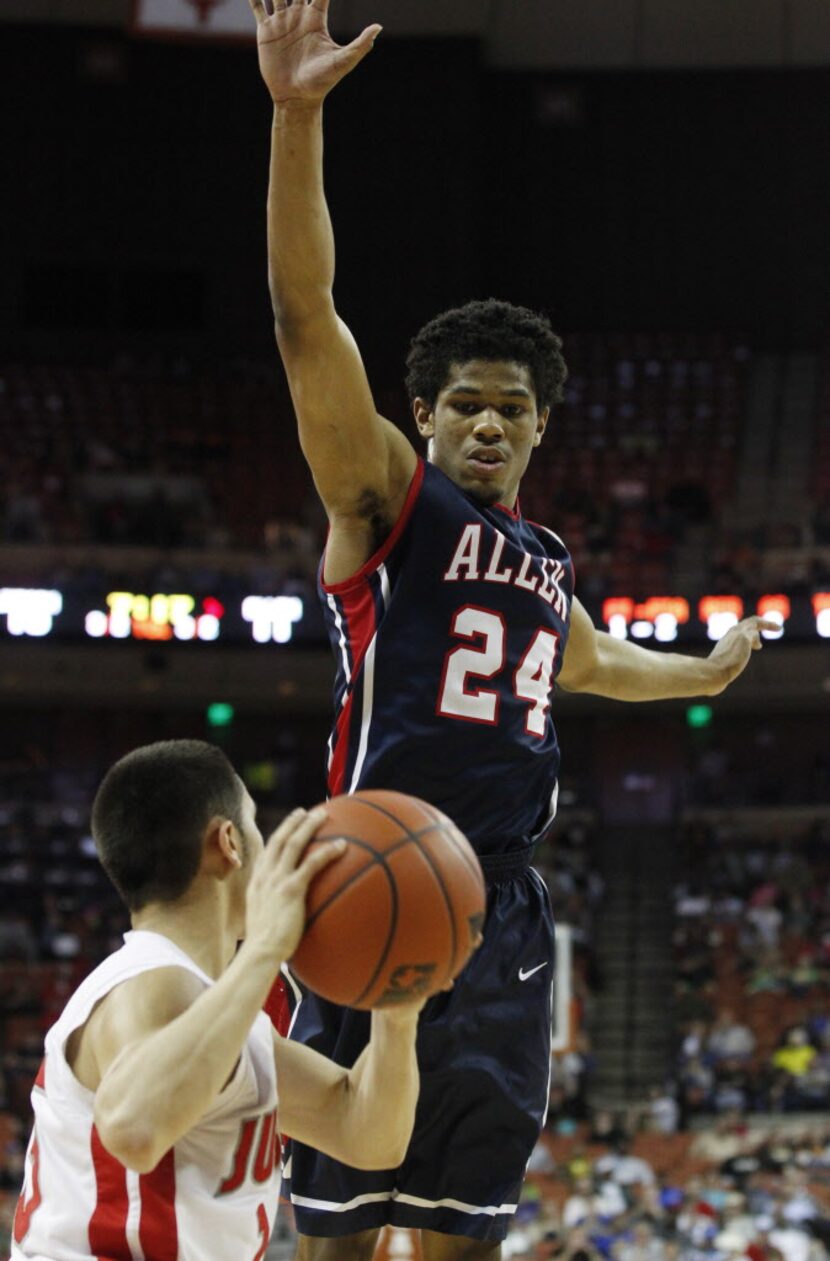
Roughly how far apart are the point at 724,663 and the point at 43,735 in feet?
64.6

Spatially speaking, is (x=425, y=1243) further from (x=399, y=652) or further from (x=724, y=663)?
(x=724, y=663)

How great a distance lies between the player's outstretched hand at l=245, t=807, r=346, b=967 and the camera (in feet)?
8.00

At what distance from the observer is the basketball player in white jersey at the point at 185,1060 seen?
7.89 feet

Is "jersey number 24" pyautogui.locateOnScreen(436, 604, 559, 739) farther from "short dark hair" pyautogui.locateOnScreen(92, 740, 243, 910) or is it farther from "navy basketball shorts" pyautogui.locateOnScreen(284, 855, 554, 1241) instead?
"short dark hair" pyautogui.locateOnScreen(92, 740, 243, 910)

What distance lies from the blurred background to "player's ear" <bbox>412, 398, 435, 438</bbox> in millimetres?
14950

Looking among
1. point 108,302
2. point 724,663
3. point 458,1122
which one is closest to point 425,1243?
point 458,1122

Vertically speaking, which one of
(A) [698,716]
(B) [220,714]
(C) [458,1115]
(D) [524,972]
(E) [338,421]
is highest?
(E) [338,421]

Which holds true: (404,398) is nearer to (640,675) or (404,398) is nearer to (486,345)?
(640,675)

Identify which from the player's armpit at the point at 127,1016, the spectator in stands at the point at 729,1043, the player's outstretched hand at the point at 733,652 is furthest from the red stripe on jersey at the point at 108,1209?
the spectator in stands at the point at 729,1043

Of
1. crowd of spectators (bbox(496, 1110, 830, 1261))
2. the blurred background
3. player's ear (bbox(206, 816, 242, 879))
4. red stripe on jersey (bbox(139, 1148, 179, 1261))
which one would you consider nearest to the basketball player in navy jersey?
player's ear (bbox(206, 816, 242, 879))

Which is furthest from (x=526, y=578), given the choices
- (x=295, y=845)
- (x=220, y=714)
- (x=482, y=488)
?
(x=220, y=714)

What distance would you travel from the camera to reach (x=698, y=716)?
2353 cm

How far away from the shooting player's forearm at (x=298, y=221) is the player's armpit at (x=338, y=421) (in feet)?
0.12

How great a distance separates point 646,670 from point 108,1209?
7.26 ft
